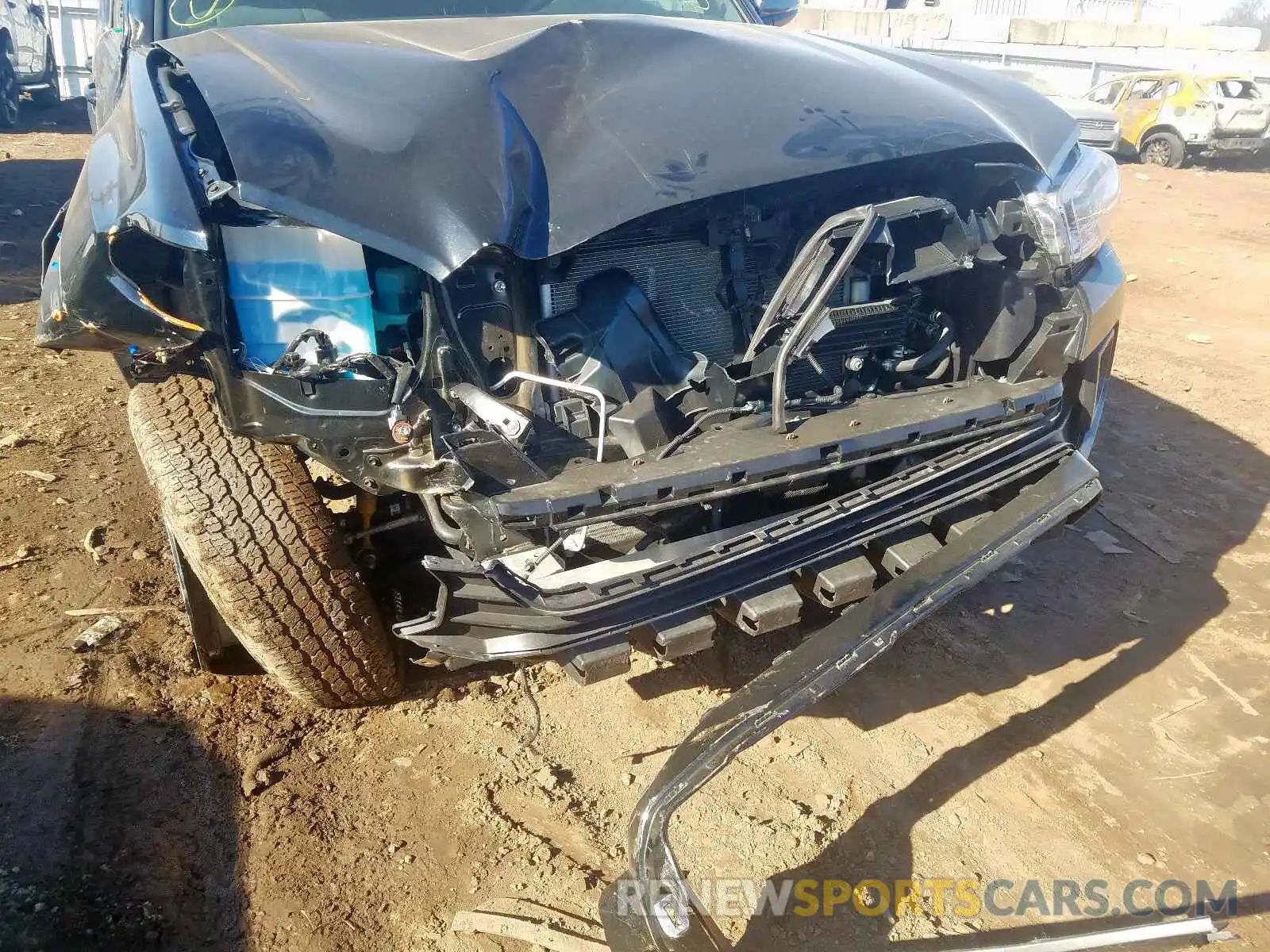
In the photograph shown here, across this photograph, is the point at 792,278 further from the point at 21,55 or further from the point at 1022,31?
the point at 1022,31

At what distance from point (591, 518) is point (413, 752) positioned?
103 centimetres

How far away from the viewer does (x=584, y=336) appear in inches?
85.7

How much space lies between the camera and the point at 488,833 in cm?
222

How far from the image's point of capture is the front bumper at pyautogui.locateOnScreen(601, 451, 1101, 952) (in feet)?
5.77

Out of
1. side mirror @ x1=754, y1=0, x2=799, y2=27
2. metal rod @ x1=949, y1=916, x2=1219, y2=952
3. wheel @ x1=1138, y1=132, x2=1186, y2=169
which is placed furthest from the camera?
wheel @ x1=1138, y1=132, x2=1186, y2=169

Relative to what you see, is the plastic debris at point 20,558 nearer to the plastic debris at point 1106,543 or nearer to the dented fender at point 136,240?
the dented fender at point 136,240

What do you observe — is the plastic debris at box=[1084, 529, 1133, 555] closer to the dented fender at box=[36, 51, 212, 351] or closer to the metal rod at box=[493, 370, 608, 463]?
the metal rod at box=[493, 370, 608, 463]

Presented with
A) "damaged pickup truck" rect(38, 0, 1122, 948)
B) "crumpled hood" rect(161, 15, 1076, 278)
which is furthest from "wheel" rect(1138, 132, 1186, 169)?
"crumpled hood" rect(161, 15, 1076, 278)

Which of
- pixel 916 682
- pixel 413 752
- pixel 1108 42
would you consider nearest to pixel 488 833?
pixel 413 752

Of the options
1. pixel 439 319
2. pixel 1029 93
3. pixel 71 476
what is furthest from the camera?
pixel 71 476

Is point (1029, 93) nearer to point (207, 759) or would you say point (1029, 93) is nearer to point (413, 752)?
point (413, 752)

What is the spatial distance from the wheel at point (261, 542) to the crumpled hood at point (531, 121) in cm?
71

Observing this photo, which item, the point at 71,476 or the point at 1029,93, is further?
the point at 71,476

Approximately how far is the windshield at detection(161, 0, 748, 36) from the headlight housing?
5.30 ft
